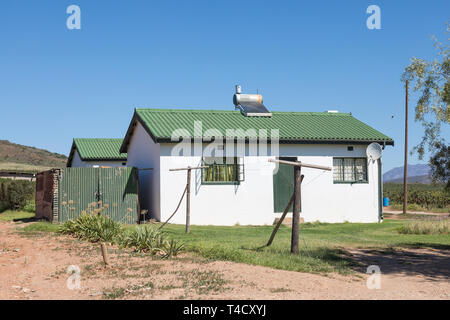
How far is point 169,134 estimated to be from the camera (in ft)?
64.3

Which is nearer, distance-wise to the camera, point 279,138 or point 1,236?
point 1,236

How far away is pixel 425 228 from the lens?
18.7 meters

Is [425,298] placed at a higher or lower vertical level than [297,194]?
lower

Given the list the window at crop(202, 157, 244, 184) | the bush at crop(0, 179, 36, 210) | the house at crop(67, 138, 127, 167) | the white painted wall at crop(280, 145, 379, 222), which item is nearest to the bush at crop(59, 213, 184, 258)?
the window at crop(202, 157, 244, 184)

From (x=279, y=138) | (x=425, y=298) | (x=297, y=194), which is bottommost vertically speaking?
(x=425, y=298)

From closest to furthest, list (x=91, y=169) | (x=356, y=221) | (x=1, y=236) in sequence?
(x=1, y=236), (x=91, y=169), (x=356, y=221)

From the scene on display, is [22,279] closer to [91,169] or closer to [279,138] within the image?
[91,169]

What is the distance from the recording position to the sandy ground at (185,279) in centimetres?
761

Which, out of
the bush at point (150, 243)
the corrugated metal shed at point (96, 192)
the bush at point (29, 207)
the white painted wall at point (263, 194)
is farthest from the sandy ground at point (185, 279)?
the bush at point (29, 207)

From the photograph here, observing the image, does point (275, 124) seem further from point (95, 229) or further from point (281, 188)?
point (95, 229)

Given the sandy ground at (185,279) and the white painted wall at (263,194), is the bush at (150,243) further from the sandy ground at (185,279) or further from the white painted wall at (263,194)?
the white painted wall at (263,194)
